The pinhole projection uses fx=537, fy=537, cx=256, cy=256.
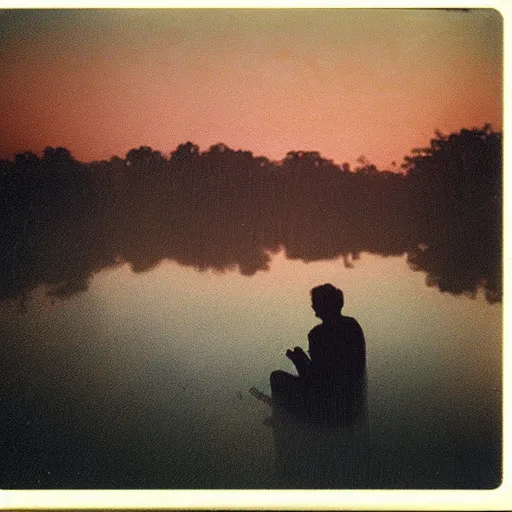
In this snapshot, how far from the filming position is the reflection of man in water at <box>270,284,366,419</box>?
121cm

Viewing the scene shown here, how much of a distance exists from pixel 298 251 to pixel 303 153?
0.73 feet

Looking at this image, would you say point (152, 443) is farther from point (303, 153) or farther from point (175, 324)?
point (303, 153)

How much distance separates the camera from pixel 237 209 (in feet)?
4.01

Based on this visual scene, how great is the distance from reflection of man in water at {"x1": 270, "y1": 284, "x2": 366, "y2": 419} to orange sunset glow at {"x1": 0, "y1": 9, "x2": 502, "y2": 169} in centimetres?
33

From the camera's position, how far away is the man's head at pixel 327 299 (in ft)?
3.96

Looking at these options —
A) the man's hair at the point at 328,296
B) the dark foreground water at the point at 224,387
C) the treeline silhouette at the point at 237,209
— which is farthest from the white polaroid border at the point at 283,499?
the man's hair at the point at 328,296

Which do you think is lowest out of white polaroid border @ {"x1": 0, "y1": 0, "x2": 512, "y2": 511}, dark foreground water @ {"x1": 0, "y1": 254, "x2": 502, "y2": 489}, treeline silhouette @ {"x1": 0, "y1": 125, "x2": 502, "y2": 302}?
white polaroid border @ {"x1": 0, "y1": 0, "x2": 512, "y2": 511}

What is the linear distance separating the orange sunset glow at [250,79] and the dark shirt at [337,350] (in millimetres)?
377

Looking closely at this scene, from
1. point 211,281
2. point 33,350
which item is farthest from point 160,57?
point 33,350

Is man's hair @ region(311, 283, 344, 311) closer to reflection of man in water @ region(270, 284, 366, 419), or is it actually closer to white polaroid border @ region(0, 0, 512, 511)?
reflection of man in water @ region(270, 284, 366, 419)

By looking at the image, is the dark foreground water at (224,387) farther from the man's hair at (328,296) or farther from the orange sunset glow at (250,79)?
the orange sunset glow at (250,79)

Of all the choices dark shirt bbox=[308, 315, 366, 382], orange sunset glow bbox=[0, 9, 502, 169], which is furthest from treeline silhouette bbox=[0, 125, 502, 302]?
dark shirt bbox=[308, 315, 366, 382]

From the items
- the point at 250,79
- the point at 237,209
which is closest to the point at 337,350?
the point at 237,209

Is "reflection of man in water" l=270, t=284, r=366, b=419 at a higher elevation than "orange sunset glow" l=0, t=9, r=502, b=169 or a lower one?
lower
